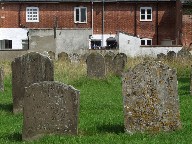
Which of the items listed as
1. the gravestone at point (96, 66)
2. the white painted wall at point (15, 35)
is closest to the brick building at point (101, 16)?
the white painted wall at point (15, 35)

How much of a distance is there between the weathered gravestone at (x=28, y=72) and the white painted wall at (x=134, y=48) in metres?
34.3

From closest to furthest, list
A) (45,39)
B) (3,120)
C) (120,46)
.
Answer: (3,120), (45,39), (120,46)

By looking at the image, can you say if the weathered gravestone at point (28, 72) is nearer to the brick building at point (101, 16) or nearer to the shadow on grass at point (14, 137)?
the shadow on grass at point (14, 137)

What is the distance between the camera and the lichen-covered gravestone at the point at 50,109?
1200 cm

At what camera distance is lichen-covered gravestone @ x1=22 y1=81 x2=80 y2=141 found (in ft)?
39.4

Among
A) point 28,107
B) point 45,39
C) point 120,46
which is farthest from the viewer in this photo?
point 120,46

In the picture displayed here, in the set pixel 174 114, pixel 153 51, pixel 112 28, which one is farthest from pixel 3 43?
pixel 174 114

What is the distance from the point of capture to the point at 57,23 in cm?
6116

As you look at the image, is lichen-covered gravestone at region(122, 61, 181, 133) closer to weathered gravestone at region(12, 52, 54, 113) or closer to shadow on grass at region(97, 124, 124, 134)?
shadow on grass at region(97, 124, 124, 134)

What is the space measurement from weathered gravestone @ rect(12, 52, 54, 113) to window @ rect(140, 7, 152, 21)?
45.0 metres

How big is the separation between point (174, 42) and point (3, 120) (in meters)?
45.7

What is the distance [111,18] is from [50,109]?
49.6m

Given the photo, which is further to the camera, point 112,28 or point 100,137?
point 112,28

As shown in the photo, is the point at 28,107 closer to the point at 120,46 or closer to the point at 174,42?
the point at 120,46
